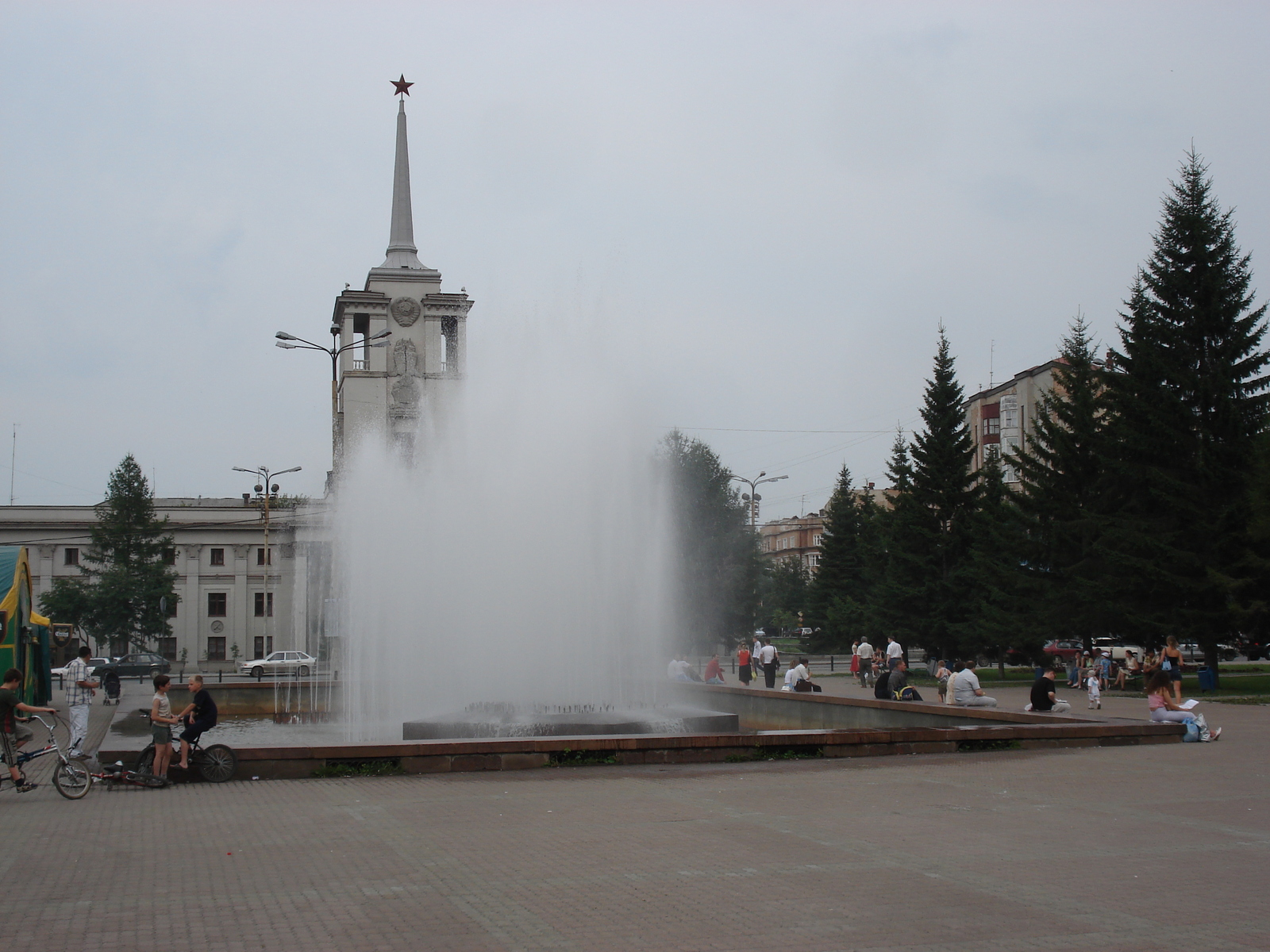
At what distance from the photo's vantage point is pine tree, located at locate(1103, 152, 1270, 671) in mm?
29047

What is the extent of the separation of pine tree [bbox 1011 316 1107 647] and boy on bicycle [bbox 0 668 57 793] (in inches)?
1114

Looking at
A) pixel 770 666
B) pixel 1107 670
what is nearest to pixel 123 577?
pixel 770 666

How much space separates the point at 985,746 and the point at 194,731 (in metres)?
10.5

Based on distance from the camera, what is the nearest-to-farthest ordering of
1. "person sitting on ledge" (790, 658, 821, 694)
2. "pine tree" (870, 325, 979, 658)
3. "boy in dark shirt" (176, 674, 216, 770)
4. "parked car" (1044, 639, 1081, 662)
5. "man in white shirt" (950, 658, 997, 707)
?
"boy in dark shirt" (176, 674, 216, 770) → "man in white shirt" (950, 658, 997, 707) → "person sitting on ledge" (790, 658, 821, 694) → "pine tree" (870, 325, 979, 658) → "parked car" (1044, 639, 1081, 662)

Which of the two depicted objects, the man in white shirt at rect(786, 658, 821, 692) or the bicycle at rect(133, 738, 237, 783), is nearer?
the bicycle at rect(133, 738, 237, 783)

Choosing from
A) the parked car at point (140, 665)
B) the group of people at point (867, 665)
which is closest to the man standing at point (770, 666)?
the group of people at point (867, 665)

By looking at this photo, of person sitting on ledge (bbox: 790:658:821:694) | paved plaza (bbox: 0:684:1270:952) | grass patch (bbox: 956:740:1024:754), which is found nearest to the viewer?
paved plaza (bbox: 0:684:1270:952)

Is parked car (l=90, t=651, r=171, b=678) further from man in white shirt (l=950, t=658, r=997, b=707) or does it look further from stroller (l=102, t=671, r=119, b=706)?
man in white shirt (l=950, t=658, r=997, b=707)

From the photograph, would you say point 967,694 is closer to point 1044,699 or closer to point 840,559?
point 1044,699

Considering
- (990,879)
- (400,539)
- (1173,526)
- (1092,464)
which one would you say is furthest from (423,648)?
(1092,464)

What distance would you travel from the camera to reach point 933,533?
131 ft

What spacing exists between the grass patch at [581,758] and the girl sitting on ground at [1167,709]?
861cm

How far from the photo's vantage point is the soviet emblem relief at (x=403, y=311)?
232ft

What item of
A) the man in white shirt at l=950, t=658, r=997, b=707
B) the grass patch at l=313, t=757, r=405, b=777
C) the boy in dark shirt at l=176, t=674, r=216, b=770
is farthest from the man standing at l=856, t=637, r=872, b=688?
the boy in dark shirt at l=176, t=674, r=216, b=770
